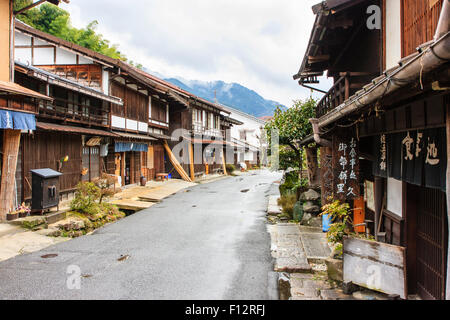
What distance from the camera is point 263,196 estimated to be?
62.2 feet

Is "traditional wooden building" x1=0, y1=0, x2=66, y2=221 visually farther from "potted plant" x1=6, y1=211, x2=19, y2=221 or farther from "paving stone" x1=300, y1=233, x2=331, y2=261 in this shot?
"paving stone" x1=300, y1=233, x2=331, y2=261

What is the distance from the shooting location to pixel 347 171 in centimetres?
740

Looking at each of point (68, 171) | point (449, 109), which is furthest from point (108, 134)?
point (449, 109)

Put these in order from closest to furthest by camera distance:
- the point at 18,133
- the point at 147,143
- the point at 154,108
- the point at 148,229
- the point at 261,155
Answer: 1. the point at 18,133
2. the point at 148,229
3. the point at 147,143
4. the point at 154,108
5. the point at 261,155

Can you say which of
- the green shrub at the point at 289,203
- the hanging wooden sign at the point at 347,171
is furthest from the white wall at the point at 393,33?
the green shrub at the point at 289,203

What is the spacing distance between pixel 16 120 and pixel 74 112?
4859mm

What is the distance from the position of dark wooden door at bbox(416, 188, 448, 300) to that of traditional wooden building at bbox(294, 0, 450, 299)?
16 mm

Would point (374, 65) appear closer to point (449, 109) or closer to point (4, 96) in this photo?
point (449, 109)

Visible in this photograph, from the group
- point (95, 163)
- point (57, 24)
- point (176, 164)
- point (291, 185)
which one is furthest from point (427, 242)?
point (57, 24)

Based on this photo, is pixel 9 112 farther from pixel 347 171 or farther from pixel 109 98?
pixel 347 171

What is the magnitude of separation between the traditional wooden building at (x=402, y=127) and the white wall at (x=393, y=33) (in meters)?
0.02

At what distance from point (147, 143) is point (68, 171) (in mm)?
8508

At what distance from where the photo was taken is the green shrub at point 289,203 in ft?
41.5
